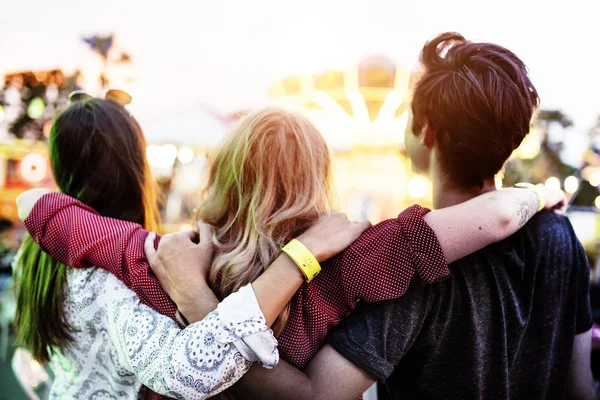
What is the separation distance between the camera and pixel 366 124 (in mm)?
8656

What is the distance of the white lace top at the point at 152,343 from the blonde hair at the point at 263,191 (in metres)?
0.14

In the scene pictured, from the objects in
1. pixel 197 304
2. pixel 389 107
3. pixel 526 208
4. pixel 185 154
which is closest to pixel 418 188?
pixel 389 107

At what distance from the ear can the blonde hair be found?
0.34m

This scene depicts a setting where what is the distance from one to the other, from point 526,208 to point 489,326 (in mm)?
344

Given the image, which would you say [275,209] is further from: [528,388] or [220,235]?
[528,388]

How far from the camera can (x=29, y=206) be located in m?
1.46

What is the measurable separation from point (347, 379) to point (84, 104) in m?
1.28

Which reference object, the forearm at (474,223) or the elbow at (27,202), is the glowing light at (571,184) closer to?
the forearm at (474,223)

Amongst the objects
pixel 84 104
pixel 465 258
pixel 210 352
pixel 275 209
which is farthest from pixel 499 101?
pixel 84 104

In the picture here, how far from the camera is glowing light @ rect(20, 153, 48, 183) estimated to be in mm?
9648

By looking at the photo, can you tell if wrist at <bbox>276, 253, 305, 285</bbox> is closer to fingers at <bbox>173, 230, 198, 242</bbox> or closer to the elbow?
fingers at <bbox>173, 230, 198, 242</bbox>

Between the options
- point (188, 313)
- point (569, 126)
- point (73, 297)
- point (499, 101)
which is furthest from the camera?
point (569, 126)

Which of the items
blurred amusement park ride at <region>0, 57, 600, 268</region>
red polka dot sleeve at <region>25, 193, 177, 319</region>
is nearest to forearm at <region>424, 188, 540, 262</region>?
red polka dot sleeve at <region>25, 193, 177, 319</region>

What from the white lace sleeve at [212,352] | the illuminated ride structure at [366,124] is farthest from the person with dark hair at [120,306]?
the illuminated ride structure at [366,124]
